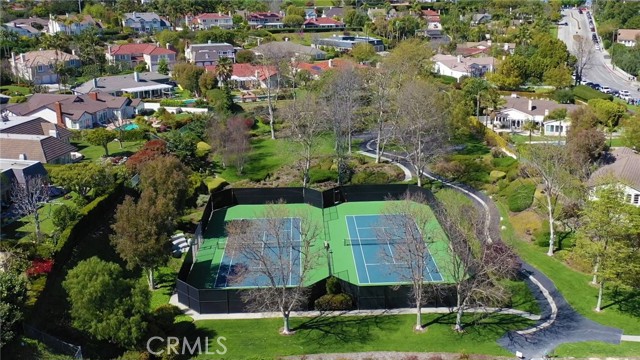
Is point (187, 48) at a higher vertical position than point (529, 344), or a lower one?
higher

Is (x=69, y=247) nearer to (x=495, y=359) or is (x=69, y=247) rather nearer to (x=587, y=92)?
(x=495, y=359)

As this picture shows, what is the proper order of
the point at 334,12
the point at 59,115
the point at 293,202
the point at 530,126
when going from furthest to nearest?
the point at 334,12 → the point at 59,115 → the point at 530,126 → the point at 293,202

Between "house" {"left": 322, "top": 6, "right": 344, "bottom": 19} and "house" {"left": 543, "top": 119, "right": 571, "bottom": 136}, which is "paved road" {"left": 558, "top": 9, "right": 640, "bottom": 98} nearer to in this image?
"house" {"left": 543, "top": 119, "right": 571, "bottom": 136}

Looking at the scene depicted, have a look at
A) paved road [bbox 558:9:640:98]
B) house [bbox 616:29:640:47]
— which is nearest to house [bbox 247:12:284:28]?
paved road [bbox 558:9:640:98]

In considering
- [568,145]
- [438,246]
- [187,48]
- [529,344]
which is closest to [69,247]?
[438,246]

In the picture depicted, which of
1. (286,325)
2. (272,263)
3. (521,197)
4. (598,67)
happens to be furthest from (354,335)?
(598,67)

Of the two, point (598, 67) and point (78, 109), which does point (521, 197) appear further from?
point (598, 67)
